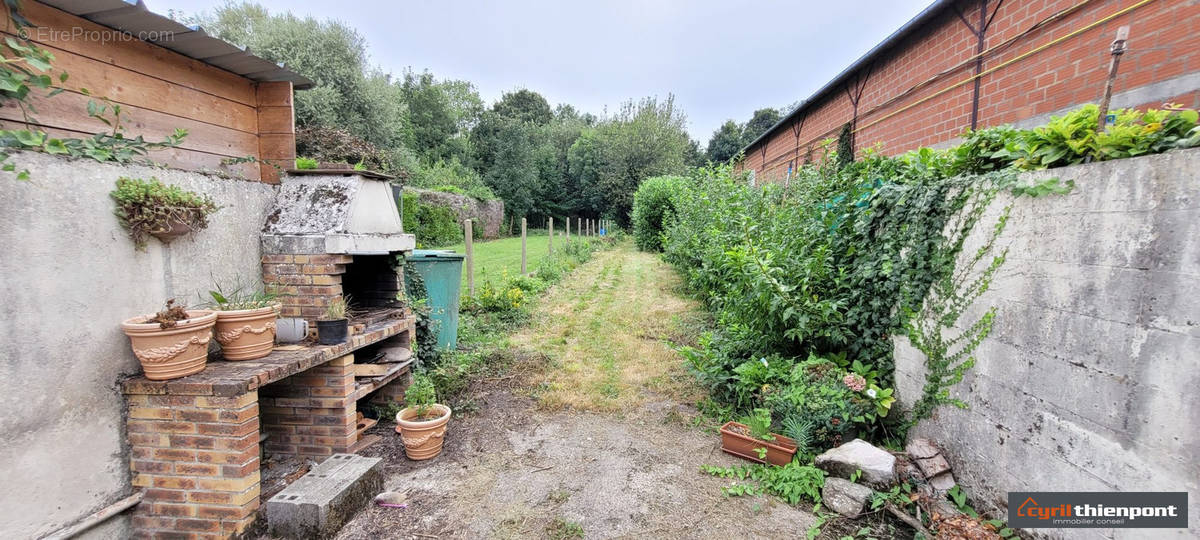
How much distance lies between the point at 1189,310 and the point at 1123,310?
208 millimetres

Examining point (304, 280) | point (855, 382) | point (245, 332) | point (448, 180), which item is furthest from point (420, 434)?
point (448, 180)

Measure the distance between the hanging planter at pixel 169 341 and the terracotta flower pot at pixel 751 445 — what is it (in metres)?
3.19

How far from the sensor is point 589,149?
Result: 30.1 metres

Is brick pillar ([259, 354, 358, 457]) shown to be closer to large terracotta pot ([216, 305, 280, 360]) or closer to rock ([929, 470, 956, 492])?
large terracotta pot ([216, 305, 280, 360])

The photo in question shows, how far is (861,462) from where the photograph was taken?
2.62 m

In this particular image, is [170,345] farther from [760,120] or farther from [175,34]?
[760,120]

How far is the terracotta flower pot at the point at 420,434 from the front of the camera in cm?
299

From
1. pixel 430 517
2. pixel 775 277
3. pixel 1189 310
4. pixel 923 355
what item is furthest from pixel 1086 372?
pixel 430 517

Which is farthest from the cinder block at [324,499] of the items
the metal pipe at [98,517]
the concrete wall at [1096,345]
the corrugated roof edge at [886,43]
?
the corrugated roof edge at [886,43]

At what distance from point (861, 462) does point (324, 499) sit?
3036 mm

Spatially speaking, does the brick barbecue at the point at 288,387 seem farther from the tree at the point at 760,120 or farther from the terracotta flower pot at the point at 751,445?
the tree at the point at 760,120

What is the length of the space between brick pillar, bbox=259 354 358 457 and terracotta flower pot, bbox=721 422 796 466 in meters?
2.68

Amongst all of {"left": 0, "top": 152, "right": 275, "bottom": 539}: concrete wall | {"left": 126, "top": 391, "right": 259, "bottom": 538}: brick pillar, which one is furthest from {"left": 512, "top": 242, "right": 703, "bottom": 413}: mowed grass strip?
{"left": 0, "top": 152, "right": 275, "bottom": 539}: concrete wall

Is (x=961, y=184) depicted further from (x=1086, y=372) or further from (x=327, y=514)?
(x=327, y=514)
